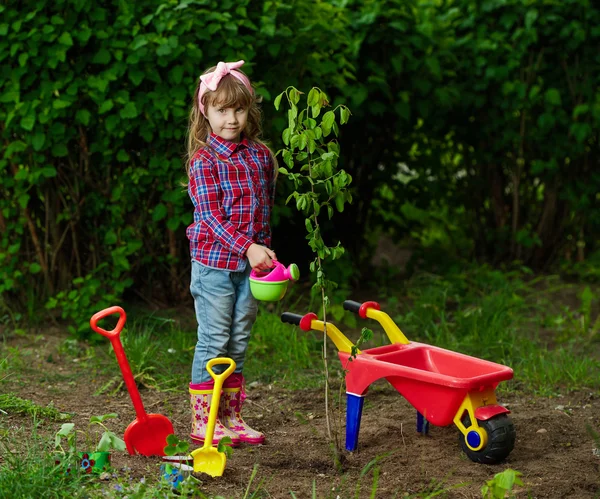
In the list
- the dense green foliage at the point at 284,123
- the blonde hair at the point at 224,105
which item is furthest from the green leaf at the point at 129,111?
the blonde hair at the point at 224,105

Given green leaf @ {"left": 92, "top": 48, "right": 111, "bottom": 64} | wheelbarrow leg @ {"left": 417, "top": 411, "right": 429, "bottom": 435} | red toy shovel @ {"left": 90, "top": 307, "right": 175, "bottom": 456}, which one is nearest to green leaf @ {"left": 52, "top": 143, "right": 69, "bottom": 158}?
green leaf @ {"left": 92, "top": 48, "right": 111, "bottom": 64}

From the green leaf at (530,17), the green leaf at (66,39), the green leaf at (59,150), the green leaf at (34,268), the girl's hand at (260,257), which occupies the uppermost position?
the green leaf at (530,17)

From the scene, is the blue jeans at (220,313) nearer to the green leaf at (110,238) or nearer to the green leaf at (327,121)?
the green leaf at (327,121)

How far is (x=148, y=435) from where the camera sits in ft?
10.7

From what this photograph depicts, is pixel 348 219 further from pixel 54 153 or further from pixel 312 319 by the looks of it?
pixel 312 319

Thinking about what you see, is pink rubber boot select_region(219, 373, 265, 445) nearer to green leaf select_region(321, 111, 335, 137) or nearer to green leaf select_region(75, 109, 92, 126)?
green leaf select_region(321, 111, 335, 137)

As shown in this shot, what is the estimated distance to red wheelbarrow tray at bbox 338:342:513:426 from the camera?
315 centimetres

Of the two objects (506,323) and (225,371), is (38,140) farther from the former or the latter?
(506,323)

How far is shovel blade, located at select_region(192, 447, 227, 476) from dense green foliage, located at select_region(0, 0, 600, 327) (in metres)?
1.88

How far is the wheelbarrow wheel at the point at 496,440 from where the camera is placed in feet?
10.4

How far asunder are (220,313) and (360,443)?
0.72 meters

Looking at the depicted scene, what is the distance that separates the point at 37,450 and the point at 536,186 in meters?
4.08

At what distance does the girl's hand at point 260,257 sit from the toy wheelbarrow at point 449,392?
0.90 feet

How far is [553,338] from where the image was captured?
5.05m
